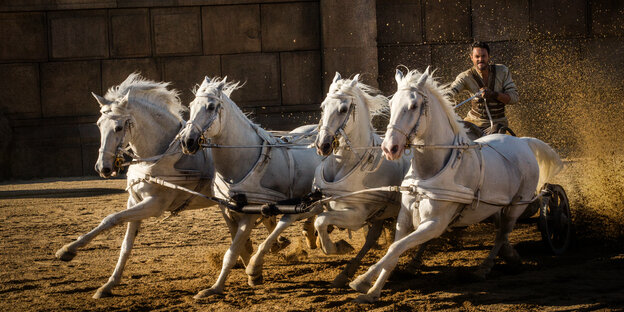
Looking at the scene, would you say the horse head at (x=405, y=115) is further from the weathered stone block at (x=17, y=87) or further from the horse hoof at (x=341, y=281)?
the weathered stone block at (x=17, y=87)

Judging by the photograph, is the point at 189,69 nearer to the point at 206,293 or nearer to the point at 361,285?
the point at 206,293

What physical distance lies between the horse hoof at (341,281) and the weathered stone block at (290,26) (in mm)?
9192

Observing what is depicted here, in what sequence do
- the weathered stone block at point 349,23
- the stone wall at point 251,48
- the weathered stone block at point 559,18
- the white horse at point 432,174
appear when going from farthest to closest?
the weathered stone block at point 559,18 < the stone wall at point 251,48 < the weathered stone block at point 349,23 < the white horse at point 432,174

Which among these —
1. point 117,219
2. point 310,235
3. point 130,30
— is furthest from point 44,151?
point 117,219

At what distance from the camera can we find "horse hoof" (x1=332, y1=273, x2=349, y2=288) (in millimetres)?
6141

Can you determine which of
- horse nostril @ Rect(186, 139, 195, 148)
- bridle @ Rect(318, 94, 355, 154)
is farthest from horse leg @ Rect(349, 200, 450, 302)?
horse nostril @ Rect(186, 139, 195, 148)

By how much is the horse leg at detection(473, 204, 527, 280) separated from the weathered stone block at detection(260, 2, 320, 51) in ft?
30.0

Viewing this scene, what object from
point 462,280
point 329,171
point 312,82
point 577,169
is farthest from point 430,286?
point 312,82

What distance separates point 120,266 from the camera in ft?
21.6

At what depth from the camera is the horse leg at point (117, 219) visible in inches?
236

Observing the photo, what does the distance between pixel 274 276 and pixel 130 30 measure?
9.04m

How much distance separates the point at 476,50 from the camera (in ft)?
23.8

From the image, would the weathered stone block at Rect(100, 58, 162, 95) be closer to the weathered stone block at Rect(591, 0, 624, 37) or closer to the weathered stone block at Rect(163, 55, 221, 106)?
the weathered stone block at Rect(163, 55, 221, 106)

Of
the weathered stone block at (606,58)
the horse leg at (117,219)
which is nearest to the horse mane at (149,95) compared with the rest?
the horse leg at (117,219)
